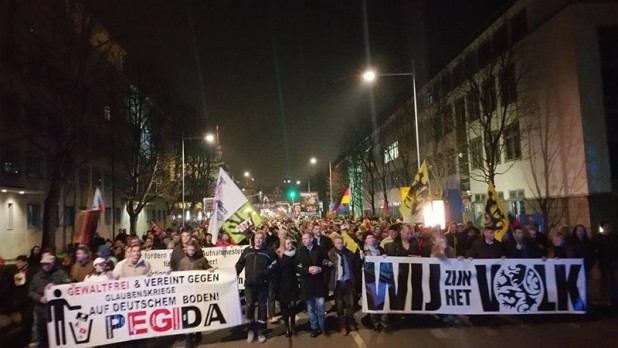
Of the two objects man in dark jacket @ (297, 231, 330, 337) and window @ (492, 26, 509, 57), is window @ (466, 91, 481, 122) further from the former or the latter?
man in dark jacket @ (297, 231, 330, 337)

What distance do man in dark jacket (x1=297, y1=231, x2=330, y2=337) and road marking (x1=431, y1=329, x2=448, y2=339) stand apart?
6.39 feet

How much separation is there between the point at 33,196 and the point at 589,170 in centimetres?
3093

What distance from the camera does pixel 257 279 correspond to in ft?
32.5

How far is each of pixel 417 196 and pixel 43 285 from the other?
1191cm

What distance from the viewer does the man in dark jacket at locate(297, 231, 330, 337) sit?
10031 mm

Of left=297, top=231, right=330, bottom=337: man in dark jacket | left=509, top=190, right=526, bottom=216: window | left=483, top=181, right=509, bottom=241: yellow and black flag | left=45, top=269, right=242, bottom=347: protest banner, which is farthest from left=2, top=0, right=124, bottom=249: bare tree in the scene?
left=509, top=190, right=526, bottom=216: window

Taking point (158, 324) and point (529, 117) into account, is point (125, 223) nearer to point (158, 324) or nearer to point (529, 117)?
point (529, 117)

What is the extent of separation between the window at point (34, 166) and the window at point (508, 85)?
27513 millimetres

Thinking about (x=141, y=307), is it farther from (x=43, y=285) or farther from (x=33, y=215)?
(x=33, y=215)

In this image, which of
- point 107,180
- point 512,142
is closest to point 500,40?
point 512,142

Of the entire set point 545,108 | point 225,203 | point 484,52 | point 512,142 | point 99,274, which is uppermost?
point 484,52

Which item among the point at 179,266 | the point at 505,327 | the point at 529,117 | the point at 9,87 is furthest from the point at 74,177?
the point at 505,327

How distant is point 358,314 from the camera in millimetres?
12133

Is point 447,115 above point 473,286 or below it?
above
